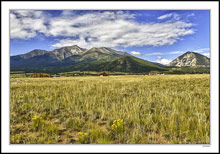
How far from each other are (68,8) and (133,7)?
89.6 inches

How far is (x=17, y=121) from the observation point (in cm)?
430

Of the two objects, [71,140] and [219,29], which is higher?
[219,29]

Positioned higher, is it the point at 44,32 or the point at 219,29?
the point at 44,32

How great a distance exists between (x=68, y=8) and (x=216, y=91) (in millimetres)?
5739

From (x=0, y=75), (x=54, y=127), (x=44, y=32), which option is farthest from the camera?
(x=44, y=32)

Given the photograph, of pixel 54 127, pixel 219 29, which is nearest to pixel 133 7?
pixel 219 29

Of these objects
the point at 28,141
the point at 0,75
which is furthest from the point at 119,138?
the point at 0,75

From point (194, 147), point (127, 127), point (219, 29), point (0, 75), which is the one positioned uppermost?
point (219, 29)

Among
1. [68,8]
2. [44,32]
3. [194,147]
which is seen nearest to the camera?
[194,147]

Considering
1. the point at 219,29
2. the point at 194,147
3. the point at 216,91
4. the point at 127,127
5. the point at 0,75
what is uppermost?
the point at 219,29

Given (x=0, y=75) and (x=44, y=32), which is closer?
(x=0, y=75)

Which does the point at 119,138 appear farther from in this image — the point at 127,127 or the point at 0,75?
the point at 0,75

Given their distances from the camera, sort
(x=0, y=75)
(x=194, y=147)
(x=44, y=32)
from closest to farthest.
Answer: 1. (x=194, y=147)
2. (x=0, y=75)
3. (x=44, y=32)

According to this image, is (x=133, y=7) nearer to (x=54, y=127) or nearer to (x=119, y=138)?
(x=119, y=138)
